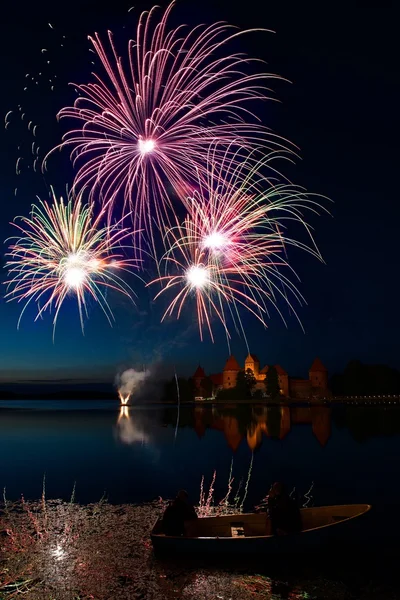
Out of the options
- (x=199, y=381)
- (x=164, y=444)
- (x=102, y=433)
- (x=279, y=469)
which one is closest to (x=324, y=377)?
(x=199, y=381)

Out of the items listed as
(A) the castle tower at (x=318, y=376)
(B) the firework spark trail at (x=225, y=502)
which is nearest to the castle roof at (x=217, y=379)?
(A) the castle tower at (x=318, y=376)

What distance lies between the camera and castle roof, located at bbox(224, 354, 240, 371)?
120250 millimetres

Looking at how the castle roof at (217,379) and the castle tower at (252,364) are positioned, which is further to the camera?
the castle roof at (217,379)

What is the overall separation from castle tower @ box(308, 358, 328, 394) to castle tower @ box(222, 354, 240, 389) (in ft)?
59.6

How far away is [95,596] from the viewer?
927 centimetres

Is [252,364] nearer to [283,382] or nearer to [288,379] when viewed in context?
[283,382]

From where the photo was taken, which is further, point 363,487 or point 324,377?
point 324,377

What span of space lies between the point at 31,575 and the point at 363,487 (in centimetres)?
1403

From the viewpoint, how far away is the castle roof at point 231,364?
120250 millimetres

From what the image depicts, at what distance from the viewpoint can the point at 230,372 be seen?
119625mm

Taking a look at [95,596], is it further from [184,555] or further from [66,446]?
[66,446]

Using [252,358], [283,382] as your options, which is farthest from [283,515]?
[252,358]

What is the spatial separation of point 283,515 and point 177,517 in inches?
96.9

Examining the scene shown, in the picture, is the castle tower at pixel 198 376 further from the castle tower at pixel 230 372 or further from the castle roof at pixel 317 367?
the castle roof at pixel 317 367
